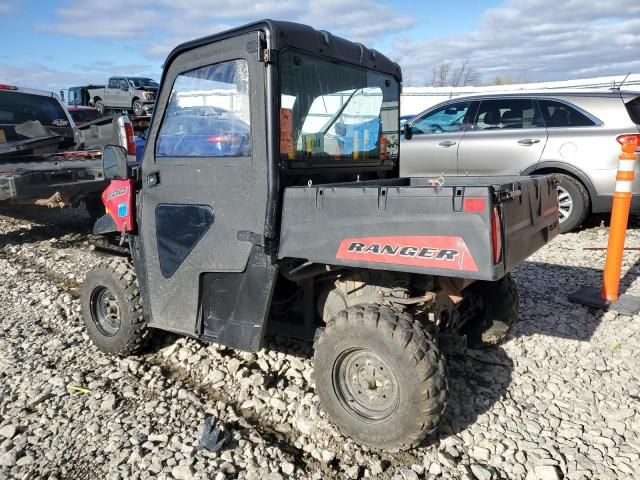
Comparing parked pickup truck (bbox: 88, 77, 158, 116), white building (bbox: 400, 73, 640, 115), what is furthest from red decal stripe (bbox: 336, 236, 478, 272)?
parked pickup truck (bbox: 88, 77, 158, 116)

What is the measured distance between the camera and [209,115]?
2.97 metres

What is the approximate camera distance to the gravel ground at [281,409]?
102 inches

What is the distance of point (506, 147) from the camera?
687cm

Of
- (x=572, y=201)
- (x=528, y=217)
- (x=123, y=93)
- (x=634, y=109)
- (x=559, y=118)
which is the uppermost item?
(x=123, y=93)

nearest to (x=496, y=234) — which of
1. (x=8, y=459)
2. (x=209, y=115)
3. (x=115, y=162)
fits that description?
(x=209, y=115)

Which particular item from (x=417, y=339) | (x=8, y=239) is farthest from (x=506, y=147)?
(x=8, y=239)

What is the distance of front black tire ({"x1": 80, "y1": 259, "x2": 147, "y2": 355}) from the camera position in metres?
3.55

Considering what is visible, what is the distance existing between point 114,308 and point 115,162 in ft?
3.87

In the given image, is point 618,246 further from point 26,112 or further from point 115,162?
point 26,112

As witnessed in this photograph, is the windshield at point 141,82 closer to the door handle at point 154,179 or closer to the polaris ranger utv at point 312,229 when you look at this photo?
the polaris ranger utv at point 312,229

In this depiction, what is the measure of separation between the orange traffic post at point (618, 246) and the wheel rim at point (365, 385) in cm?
268

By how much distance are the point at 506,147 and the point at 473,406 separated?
4.67 m

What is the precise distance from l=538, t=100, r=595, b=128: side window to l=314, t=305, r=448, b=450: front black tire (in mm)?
5204

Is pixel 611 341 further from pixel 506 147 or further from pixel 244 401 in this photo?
pixel 506 147
